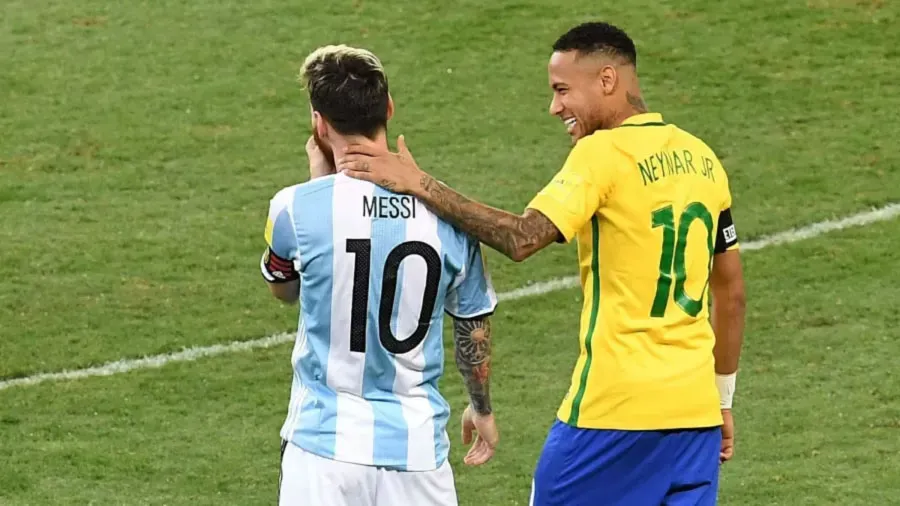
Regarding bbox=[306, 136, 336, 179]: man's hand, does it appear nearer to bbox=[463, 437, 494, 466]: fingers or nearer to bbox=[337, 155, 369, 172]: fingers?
bbox=[337, 155, 369, 172]: fingers

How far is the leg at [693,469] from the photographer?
4169mm

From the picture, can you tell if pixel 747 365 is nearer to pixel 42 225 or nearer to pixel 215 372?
pixel 215 372

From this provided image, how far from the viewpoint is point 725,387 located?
446 cm

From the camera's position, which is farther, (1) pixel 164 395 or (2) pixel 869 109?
(2) pixel 869 109

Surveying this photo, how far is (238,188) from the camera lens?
10.7 metres

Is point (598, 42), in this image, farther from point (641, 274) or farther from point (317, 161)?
point (317, 161)

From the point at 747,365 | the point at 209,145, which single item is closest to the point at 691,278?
the point at 747,365

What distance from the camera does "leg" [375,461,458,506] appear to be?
3848 mm

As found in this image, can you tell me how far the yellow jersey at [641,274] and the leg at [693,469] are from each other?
5 cm

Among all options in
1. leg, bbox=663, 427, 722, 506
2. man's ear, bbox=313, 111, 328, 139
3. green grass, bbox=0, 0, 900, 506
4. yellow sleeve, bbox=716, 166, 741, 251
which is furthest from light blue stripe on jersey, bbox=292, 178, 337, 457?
green grass, bbox=0, 0, 900, 506

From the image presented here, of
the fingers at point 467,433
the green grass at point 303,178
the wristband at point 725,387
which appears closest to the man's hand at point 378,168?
the fingers at point 467,433

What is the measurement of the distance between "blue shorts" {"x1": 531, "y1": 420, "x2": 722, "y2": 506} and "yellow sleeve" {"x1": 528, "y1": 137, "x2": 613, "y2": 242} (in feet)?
1.86

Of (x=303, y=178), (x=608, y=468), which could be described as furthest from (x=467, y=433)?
(x=303, y=178)

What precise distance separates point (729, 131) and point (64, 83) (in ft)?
16.7
